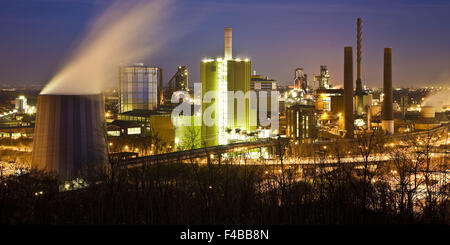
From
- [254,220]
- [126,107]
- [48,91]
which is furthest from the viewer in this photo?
[126,107]

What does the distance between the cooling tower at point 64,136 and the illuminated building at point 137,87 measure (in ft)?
80.8

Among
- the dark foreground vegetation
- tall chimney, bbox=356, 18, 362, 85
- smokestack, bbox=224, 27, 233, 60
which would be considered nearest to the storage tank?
tall chimney, bbox=356, 18, 362, 85

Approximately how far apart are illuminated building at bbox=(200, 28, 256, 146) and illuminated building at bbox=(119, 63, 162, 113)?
8.87m

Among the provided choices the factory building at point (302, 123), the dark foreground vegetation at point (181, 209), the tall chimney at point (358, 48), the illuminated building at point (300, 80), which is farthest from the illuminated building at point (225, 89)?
the illuminated building at point (300, 80)

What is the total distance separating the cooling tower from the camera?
1066 centimetres

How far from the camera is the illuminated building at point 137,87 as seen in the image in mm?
35094

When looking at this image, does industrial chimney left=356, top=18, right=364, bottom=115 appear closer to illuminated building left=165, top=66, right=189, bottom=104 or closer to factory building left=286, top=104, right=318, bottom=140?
factory building left=286, top=104, right=318, bottom=140
